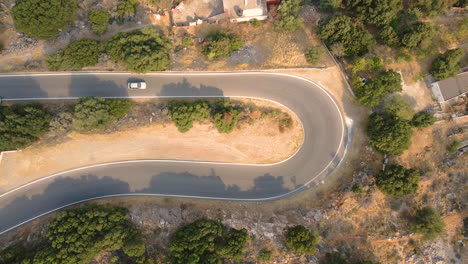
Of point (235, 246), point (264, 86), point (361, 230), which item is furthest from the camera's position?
point (264, 86)

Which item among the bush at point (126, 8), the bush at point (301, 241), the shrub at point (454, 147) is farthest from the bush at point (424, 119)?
the bush at point (126, 8)

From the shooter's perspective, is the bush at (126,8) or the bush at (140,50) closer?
the bush at (140,50)

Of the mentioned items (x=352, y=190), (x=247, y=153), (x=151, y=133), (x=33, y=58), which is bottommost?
(x=352, y=190)

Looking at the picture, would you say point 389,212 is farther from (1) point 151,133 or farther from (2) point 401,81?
(1) point 151,133

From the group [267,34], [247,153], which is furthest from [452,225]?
[267,34]

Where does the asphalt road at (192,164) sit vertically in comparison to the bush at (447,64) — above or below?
below

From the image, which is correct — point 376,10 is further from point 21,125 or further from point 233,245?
point 21,125

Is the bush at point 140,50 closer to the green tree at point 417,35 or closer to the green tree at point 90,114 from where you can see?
the green tree at point 90,114
